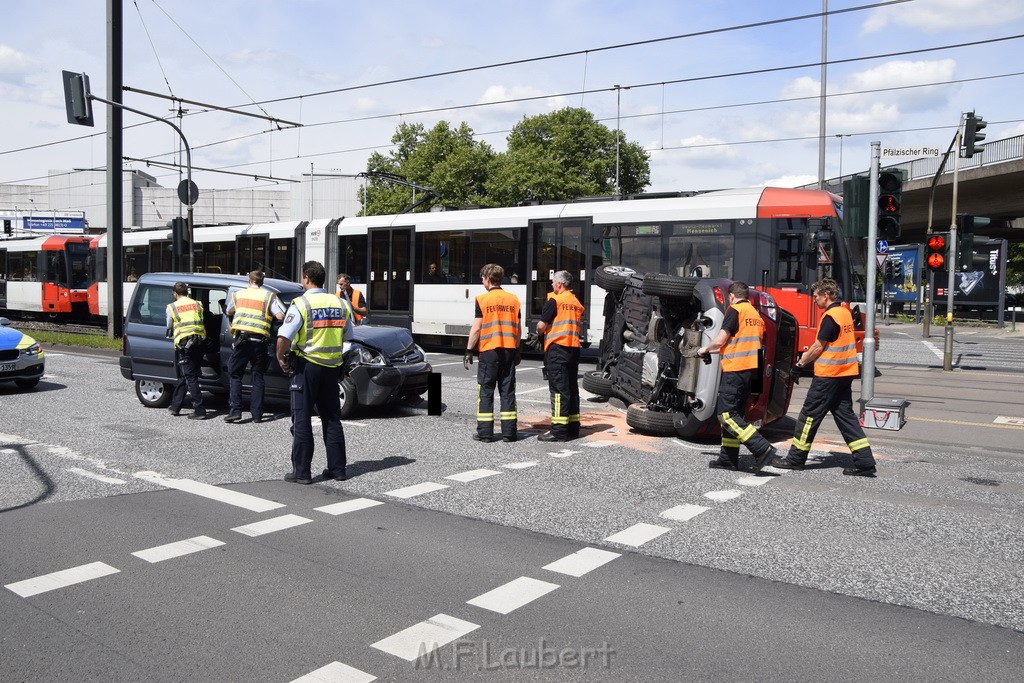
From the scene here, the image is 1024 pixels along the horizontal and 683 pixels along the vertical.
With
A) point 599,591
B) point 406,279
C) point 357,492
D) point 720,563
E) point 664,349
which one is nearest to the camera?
point 599,591

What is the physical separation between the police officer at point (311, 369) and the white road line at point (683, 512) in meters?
2.66

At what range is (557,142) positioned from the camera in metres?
53.9

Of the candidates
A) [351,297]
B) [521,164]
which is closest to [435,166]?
[521,164]

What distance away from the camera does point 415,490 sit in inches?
274

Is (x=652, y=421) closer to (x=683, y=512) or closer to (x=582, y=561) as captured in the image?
(x=683, y=512)

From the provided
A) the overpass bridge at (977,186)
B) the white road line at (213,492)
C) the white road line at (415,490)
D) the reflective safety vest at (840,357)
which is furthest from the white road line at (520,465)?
the overpass bridge at (977,186)

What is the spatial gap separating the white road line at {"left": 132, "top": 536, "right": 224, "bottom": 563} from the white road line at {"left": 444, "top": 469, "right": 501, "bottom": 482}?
2.38m

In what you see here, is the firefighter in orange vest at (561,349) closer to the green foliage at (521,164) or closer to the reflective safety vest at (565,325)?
the reflective safety vest at (565,325)

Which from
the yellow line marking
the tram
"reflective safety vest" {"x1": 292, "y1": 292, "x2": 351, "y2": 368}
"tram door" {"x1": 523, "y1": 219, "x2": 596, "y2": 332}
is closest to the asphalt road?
"reflective safety vest" {"x1": 292, "y1": 292, "x2": 351, "y2": 368}

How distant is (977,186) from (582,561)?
3606 cm

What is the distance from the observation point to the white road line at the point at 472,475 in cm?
743

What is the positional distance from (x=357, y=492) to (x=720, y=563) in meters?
2.95

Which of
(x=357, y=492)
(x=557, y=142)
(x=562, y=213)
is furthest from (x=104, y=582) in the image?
(x=557, y=142)

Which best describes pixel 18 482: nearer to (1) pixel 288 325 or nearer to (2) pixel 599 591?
(1) pixel 288 325
